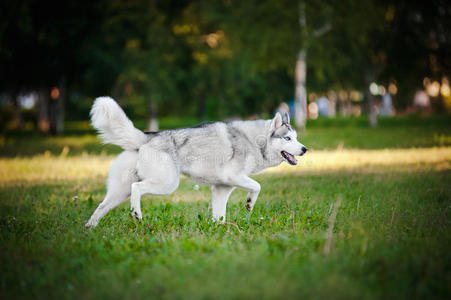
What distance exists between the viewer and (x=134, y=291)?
10.8 ft

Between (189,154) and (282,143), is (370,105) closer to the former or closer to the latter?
(282,143)

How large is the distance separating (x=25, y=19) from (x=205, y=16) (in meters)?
11.6

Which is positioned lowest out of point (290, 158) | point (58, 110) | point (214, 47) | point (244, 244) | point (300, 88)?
point (244, 244)

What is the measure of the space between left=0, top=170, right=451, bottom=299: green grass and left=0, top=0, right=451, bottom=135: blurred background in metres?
16.5

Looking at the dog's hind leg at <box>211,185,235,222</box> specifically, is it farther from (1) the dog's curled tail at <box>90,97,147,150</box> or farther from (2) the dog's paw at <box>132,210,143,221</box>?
(1) the dog's curled tail at <box>90,97,147,150</box>

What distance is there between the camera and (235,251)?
4.14m

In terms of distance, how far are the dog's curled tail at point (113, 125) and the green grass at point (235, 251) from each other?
1.09 metres

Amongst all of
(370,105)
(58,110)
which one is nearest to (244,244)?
(370,105)

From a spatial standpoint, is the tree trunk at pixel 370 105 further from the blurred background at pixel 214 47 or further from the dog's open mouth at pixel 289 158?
the dog's open mouth at pixel 289 158

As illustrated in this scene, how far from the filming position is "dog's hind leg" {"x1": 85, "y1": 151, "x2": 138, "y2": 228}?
543 centimetres

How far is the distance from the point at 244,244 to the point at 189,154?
61.8 inches

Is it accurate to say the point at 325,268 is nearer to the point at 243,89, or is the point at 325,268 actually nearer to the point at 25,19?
the point at 25,19

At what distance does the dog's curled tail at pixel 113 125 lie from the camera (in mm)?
5340

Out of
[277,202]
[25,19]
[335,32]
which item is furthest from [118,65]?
[277,202]
